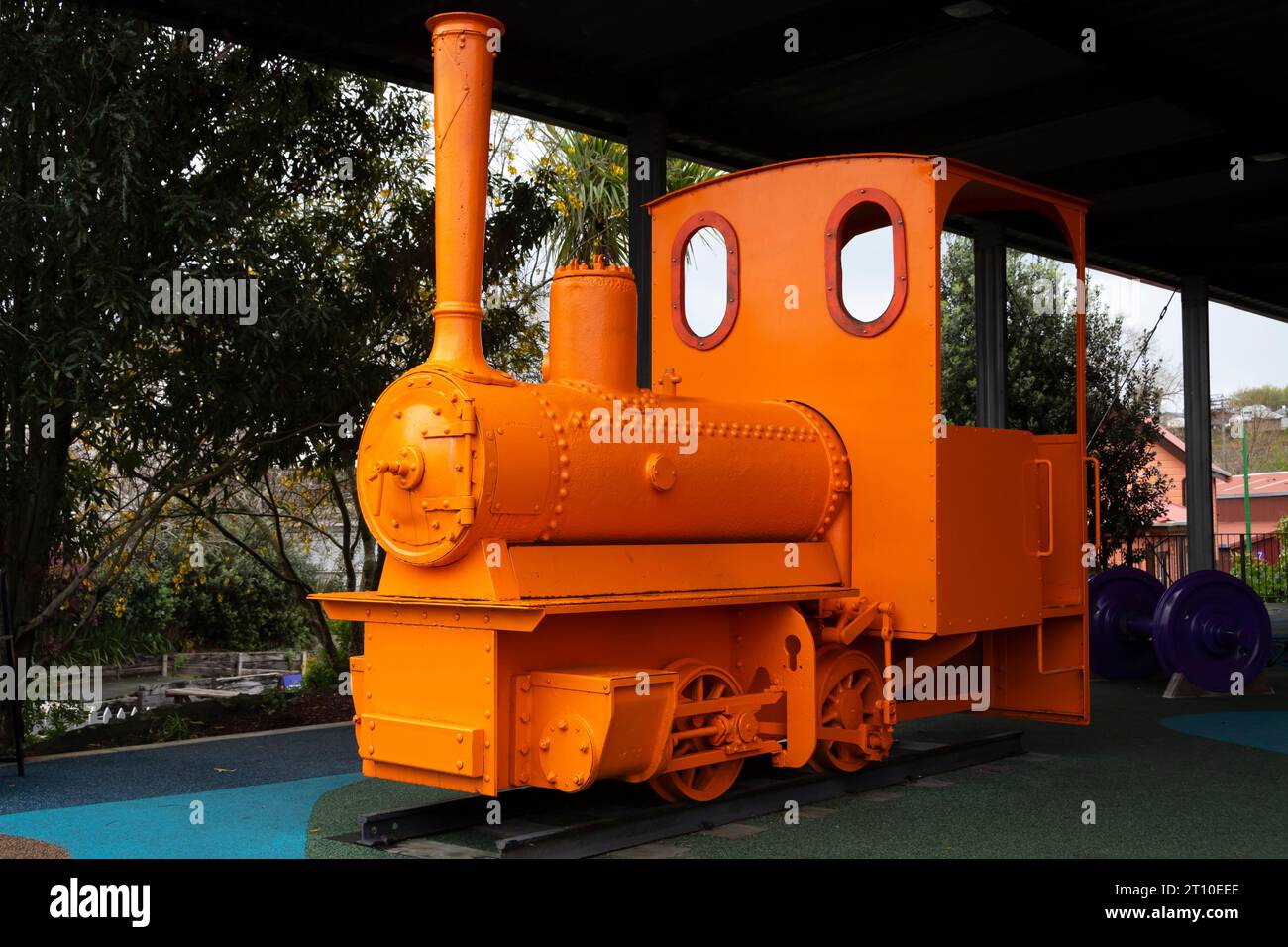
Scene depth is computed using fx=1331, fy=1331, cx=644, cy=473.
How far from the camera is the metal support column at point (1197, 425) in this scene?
15.1m

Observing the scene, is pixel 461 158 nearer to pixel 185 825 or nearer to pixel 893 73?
pixel 185 825

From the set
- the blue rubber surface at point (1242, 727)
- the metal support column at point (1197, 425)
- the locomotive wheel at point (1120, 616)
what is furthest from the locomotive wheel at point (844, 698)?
the metal support column at point (1197, 425)

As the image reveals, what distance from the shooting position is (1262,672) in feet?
37.3

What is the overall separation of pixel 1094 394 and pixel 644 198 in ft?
36.2

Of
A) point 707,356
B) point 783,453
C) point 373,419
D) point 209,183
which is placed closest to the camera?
point 373,419

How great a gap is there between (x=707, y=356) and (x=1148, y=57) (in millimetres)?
3709

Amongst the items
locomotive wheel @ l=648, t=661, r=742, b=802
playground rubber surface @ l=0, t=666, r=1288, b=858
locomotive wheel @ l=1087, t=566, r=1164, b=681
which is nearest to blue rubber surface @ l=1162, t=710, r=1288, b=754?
playground rubber surface @ l=0, t=666, r=1288, b=858

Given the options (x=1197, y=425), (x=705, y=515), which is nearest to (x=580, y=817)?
(x=705, y=515)

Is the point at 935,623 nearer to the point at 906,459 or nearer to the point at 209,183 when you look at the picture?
the point at 906,459

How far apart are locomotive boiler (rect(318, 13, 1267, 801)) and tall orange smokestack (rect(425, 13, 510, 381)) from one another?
1cm

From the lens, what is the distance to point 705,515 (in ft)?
20.2

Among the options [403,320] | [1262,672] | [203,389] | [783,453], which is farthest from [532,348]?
[1262,672]

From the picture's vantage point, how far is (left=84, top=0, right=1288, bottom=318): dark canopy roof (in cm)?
777

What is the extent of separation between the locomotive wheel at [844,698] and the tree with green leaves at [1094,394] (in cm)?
1027
